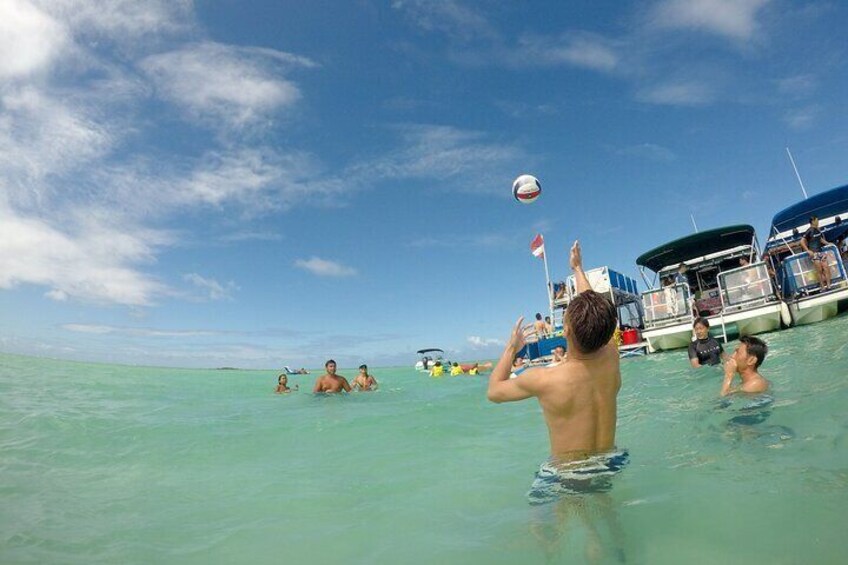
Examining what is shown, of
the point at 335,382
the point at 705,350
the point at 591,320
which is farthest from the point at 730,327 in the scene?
the point at 591,320

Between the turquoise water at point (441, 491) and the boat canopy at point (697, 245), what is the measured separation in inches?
468

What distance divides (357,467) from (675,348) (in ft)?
49.4

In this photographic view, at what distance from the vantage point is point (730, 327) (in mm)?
15492

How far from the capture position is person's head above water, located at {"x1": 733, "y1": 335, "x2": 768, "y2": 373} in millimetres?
5422

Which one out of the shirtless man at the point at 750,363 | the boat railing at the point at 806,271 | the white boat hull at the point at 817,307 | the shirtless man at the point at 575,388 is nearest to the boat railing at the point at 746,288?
the boat railing at the point at 806,271

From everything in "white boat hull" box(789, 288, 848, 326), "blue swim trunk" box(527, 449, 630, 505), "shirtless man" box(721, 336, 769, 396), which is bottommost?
"blue swim trunk" box(527, 449, 630, 505)

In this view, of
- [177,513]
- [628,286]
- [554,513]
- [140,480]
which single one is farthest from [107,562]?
[628,286]

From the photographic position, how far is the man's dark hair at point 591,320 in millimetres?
2674

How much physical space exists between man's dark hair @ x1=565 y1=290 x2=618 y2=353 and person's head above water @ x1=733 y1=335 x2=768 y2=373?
3867 mm

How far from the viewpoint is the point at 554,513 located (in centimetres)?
285

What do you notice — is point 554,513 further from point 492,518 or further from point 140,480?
point 140,480

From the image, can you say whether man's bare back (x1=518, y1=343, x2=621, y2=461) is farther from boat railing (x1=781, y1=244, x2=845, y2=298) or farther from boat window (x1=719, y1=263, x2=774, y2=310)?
boat railing (x1=781, y1=244, x2=845, y2=298)

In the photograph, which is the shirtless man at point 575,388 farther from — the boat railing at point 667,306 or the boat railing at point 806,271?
the boat railing at point 806,271

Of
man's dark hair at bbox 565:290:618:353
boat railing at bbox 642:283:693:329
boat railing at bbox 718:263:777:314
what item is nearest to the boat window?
boat railing at bbox 718:263:777:314
